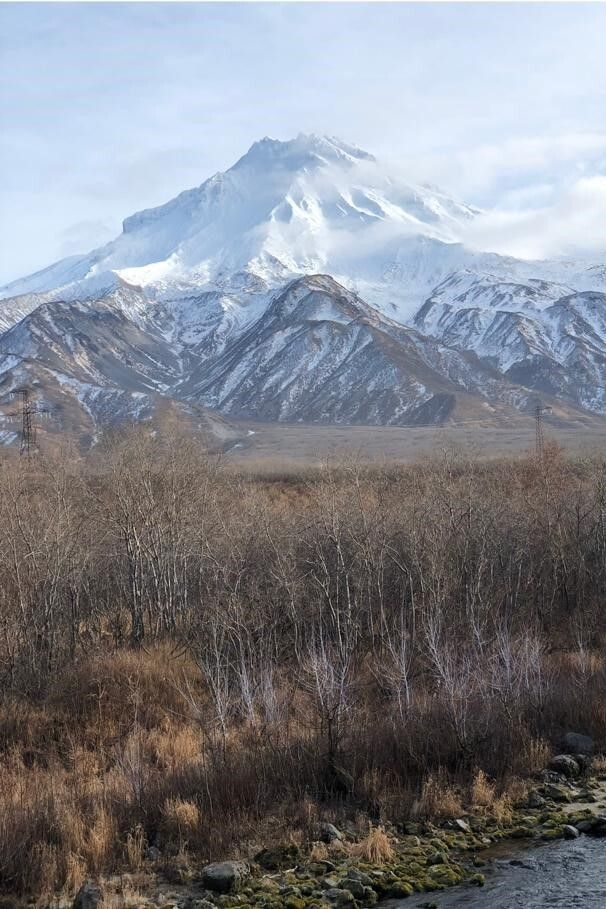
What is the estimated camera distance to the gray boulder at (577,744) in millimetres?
20219

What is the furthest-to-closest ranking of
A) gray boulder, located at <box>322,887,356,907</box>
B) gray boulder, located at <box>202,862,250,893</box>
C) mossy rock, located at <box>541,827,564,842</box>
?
mossy rock, located at <box>541,827,564,842</box>
gray boulder, located at <box>202,862,250,893</box>
gray boulder, located at <box>322,887,356,907</box>

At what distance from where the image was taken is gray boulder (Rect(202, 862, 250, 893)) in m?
14.8

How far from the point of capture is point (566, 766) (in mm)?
19266

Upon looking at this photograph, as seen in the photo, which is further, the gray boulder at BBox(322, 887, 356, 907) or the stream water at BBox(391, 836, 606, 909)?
the gray boulder at BBox(322, 887, 356, 907)

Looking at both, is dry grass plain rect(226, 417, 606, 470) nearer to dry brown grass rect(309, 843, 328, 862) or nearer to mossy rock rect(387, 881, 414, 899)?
dry brown grass rect(309, 843, 328, 862)

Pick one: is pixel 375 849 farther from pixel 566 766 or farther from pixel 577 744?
pixel 577 744

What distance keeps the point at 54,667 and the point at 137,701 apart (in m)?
4.90

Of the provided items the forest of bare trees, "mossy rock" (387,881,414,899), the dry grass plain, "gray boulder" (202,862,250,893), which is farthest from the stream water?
the dry grass plain

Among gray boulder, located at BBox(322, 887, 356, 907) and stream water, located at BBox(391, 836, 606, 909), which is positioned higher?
gray boulder, located at BBox(322, 887, 356, 907)

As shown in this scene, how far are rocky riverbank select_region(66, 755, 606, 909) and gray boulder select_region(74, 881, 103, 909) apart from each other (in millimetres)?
16

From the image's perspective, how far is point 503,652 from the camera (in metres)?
21.3

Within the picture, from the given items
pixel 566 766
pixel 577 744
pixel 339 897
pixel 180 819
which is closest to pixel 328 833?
pixel 339 897

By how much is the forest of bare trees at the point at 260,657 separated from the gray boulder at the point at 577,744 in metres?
0.42

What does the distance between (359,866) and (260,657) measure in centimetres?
1003
